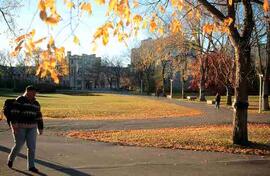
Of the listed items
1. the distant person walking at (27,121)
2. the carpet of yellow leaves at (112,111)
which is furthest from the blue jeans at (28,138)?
the carpet of yellow leaves at (112,111)

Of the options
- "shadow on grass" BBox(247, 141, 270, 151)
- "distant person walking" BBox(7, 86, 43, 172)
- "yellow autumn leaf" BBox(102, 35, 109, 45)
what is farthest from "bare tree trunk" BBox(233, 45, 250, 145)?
"yellow autumn leaf" BBox(102, 35, 109, 45)

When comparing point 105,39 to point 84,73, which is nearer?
point 105,39

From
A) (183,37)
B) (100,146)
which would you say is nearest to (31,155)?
(100,146)

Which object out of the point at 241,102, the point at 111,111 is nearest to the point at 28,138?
the point at 241,102

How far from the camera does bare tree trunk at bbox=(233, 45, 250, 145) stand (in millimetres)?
15953

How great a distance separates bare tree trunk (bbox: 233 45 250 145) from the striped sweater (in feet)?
24.6

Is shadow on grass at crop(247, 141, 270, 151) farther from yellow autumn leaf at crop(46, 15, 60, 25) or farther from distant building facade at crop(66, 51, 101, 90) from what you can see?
distant building facade at crop(66, 51, 101, 90)

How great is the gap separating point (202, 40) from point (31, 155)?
48.6 meters

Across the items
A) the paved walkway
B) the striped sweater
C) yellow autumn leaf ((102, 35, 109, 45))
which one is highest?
yellow autumn leaf ((102, 35, 109, 45))

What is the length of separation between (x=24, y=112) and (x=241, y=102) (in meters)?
7.78

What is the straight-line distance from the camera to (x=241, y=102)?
629 inches

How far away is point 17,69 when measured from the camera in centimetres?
13438

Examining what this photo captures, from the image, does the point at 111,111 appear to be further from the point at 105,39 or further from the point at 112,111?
the point at 105,39

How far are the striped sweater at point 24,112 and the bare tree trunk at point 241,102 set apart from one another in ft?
24.6
